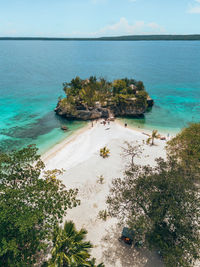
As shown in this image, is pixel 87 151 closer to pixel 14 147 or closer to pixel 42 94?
pixel 14 147

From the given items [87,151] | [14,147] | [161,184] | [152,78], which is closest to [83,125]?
[87,151]

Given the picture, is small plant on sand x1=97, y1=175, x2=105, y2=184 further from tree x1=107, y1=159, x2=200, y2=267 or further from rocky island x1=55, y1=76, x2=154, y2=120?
rocky island x1=55, y1=76, x2=154, y2=120

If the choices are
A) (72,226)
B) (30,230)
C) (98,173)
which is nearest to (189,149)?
(98,173)

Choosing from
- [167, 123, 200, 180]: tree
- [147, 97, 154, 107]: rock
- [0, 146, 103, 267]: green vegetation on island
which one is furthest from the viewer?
[147, 97, 154, 107]: rock

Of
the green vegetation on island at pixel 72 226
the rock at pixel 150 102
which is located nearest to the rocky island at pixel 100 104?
the rock at pixel 150 102

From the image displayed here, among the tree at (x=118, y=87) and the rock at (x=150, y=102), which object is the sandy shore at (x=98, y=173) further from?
the rock at (x=150, y=102)

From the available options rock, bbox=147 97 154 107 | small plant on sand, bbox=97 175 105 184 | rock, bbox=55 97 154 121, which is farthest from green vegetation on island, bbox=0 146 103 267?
rock, bbox=147 97 154 107
